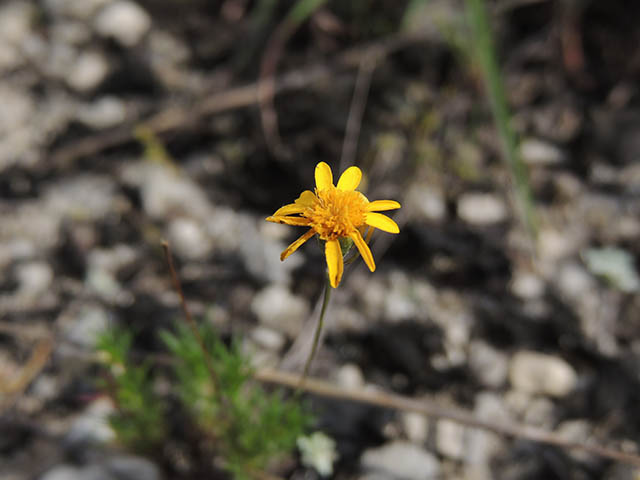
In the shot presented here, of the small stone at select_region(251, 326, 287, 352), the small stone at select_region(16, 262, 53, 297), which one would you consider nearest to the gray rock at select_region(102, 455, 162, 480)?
the small stone at select_region(251, 326, 287, 352)

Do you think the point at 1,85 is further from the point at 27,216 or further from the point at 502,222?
the point at 502,222

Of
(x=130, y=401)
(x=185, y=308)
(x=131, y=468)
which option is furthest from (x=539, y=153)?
(x=131, y=468)

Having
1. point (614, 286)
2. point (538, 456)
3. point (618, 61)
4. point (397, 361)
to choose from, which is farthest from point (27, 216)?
point (618, 61)

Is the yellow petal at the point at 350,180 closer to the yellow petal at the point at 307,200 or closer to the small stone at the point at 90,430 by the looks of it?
the yellow petal at the point at 307,200

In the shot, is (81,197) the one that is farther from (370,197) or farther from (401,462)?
(401,462)

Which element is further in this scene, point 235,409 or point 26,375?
point 26,375

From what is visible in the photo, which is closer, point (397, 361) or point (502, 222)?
point (397, 361)
